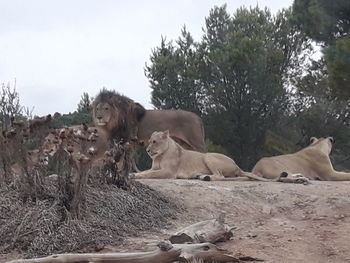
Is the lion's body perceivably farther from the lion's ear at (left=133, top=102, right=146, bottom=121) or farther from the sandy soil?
the lion's ear at (left=133, top=102, right=146, bottom=121)

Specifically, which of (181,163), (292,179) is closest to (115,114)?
(181,163)

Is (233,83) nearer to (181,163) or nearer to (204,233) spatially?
(181,163)

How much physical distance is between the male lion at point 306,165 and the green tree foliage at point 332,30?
3927mm

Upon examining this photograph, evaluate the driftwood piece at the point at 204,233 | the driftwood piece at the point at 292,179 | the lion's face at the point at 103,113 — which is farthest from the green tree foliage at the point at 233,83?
the driftwood piece at the point at 204,233

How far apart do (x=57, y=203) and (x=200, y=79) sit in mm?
17436

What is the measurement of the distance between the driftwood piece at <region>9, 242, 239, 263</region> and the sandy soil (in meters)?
0.54

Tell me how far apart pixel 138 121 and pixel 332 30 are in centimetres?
713

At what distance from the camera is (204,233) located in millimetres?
8398

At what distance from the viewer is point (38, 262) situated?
7.15 meters

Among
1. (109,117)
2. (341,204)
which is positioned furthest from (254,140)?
(341,204)

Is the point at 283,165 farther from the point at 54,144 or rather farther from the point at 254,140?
the point at 254,140

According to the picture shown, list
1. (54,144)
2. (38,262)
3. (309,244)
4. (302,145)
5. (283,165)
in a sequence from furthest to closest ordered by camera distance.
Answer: (302,145) < (283,165) < (54,144) < (309,244) < (38,262)

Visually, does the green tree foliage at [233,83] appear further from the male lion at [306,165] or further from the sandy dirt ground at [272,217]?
the sandy dirt ground at [272,217]

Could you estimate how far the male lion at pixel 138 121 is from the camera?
1582 cm
